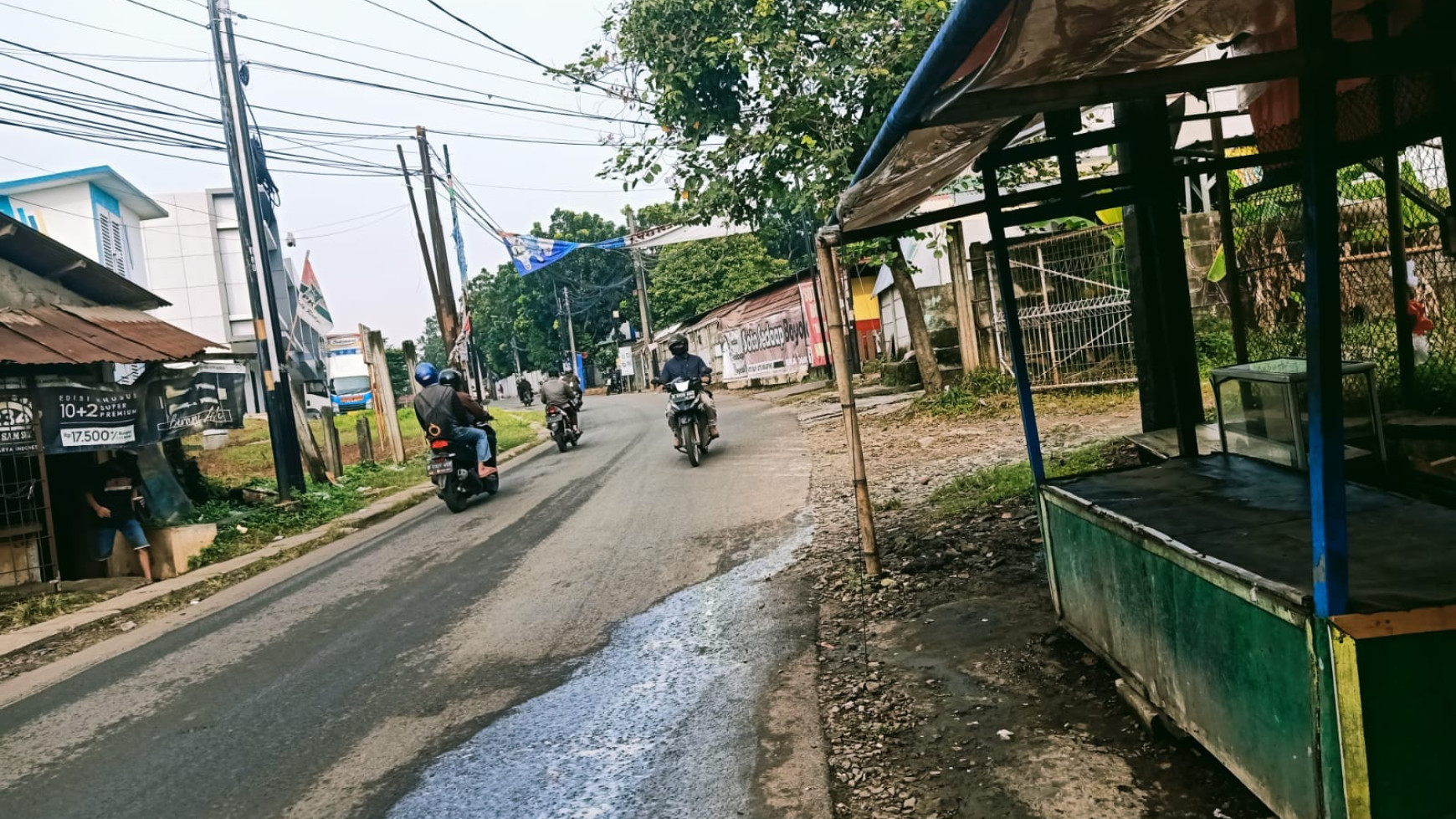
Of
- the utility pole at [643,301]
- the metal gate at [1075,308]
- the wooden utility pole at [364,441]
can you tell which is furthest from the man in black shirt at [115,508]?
the utility pole at [643,301]

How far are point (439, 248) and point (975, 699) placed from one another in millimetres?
20654

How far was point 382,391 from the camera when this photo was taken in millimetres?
17562

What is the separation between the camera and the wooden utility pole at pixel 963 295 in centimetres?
1495

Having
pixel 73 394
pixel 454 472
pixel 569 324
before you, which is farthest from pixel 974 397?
pixel 569 324

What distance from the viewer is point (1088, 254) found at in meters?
12.8

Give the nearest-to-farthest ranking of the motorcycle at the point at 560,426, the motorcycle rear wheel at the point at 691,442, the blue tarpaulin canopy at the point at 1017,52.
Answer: the blue tarpaulin canopy at the point at 1017,52
the motorcycle rear wheel at the point at 691,442
the motorcycle at the point at 560,426

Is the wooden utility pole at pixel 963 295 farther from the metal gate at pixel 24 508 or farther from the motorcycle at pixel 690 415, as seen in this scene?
the metal gate at pixel 24 508

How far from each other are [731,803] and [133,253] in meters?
33.5

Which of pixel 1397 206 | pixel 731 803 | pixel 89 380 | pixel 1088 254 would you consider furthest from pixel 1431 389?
pixel 89 380

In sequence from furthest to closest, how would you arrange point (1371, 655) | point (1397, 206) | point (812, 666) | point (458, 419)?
point (458, 419) < point (1397, 206) < point (812, 666) < point (1371, 655)

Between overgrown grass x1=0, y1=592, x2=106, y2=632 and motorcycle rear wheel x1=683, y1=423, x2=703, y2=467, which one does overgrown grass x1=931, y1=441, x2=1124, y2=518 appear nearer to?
motorcycle rear wheel x1=683, y1=423, x2=703, y2=467

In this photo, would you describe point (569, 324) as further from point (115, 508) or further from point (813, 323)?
point (115, 508)

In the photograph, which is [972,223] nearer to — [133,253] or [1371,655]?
[1371,655]

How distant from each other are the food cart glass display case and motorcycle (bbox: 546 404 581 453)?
13.4 m
